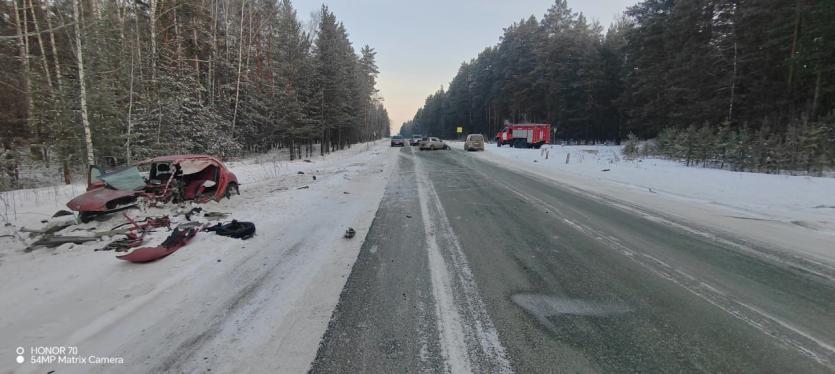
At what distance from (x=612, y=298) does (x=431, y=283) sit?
6.38 ft

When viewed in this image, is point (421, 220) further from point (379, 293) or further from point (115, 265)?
point (115, 265)

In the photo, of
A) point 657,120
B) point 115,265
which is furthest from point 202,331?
point 657,120

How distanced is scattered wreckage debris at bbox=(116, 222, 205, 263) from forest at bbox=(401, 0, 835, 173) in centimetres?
1867

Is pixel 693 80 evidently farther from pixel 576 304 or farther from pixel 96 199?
pixel 96 199

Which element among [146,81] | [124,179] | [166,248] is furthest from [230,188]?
[146,81]

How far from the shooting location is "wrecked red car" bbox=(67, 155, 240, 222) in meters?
6.76

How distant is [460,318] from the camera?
10.8 ft

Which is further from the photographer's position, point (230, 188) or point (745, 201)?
point (230, 188)

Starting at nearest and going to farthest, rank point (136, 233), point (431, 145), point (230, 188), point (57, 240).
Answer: point (57, 240), point (136, 233), point (230, 188), point (431, 145)

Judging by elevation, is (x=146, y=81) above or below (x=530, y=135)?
above

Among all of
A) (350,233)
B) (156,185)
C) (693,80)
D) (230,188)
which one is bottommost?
(350,233)

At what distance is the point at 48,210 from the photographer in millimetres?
8117

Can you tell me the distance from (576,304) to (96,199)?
8.52 metres

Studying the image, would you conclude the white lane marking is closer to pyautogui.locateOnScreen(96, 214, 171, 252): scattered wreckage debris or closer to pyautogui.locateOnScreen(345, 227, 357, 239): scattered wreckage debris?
pyautogui.locateOnScreen(345, 227, 357, 239): scattered wreckage debris
